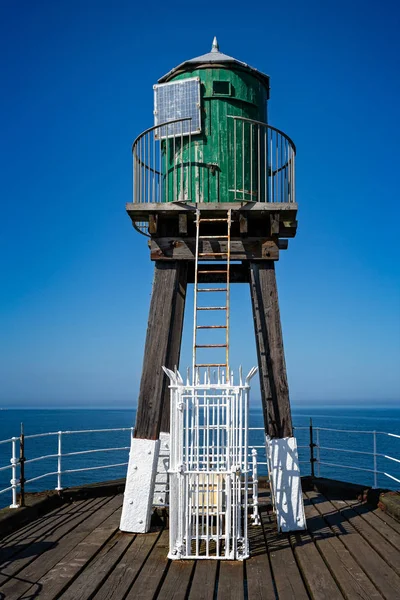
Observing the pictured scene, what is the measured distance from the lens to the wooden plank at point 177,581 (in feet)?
17.3

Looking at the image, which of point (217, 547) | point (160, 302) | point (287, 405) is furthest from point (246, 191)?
point (217, 547)

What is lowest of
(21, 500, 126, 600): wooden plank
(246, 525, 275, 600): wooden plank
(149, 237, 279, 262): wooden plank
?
(246, 525, 275, 600): wooden plank

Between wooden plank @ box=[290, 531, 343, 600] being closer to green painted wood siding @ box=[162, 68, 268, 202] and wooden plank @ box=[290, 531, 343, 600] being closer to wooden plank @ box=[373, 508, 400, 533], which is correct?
wooden plank @ box=[373, 508, 400, 533]

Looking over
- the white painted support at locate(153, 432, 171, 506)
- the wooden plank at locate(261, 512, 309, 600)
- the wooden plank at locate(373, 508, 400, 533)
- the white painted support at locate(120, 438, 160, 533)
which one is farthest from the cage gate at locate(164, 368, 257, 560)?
the wooden plank at locate(373, 508, 400, 533)

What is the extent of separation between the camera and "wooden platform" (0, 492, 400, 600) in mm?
5328

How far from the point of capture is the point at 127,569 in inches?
236

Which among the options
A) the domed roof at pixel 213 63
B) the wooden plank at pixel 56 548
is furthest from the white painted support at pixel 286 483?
the domed roof at pixel 213 63

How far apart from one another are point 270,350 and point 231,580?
326 centimetres

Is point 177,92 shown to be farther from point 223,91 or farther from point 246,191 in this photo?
point 246,191

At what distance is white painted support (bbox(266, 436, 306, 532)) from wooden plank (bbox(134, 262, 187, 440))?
5.38 ft

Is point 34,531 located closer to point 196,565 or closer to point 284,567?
point 196,565

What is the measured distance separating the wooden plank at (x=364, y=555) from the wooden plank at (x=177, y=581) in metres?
1.79

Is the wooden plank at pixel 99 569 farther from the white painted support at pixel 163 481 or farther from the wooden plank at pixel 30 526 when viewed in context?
the white painted support at pixel 163 481

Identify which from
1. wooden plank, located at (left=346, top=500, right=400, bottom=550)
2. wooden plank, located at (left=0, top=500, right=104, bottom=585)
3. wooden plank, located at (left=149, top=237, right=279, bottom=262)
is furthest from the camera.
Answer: wooden plank, located at (left=149, top=237, right=279, bottom=262)
